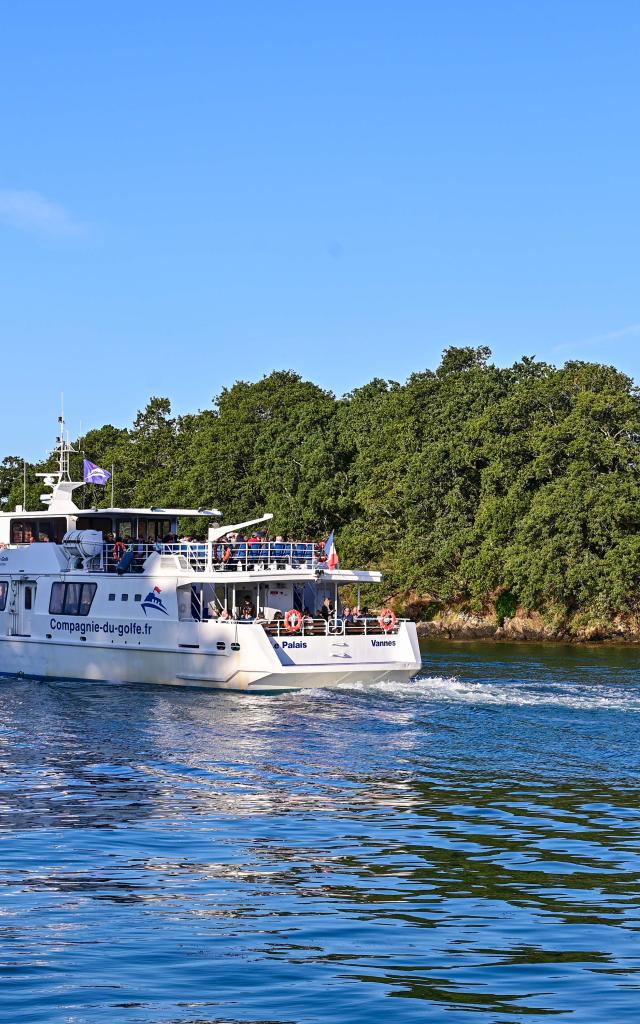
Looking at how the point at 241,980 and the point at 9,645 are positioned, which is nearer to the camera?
the point at 241,980

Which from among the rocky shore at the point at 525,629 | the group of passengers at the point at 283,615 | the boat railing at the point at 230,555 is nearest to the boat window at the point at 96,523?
the boat railing at the point at 230,555

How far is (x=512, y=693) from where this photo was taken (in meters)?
41.0

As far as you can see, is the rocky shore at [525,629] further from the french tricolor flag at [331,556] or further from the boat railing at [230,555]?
the french tricolor flag at [331,556]

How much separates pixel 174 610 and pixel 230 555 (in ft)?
8.54

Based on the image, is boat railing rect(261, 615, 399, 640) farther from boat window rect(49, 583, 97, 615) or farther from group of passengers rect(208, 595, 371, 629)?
boat window rect(49, 583, 97, 615)

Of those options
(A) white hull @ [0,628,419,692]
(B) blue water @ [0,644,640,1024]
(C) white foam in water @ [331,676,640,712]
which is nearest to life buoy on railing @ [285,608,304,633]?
(A) white hull @ [0,628,419,692]

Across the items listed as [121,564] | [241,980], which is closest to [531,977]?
[241,980]

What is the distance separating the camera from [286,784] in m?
25.9

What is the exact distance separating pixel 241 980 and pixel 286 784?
39.3 feet

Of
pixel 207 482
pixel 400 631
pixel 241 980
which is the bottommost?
pixel 241 980

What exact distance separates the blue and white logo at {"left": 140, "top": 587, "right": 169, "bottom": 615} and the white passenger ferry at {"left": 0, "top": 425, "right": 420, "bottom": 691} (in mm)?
45

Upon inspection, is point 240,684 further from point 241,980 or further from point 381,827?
point 241,980

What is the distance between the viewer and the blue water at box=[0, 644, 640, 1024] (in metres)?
13.6

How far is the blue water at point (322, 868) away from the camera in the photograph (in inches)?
534
